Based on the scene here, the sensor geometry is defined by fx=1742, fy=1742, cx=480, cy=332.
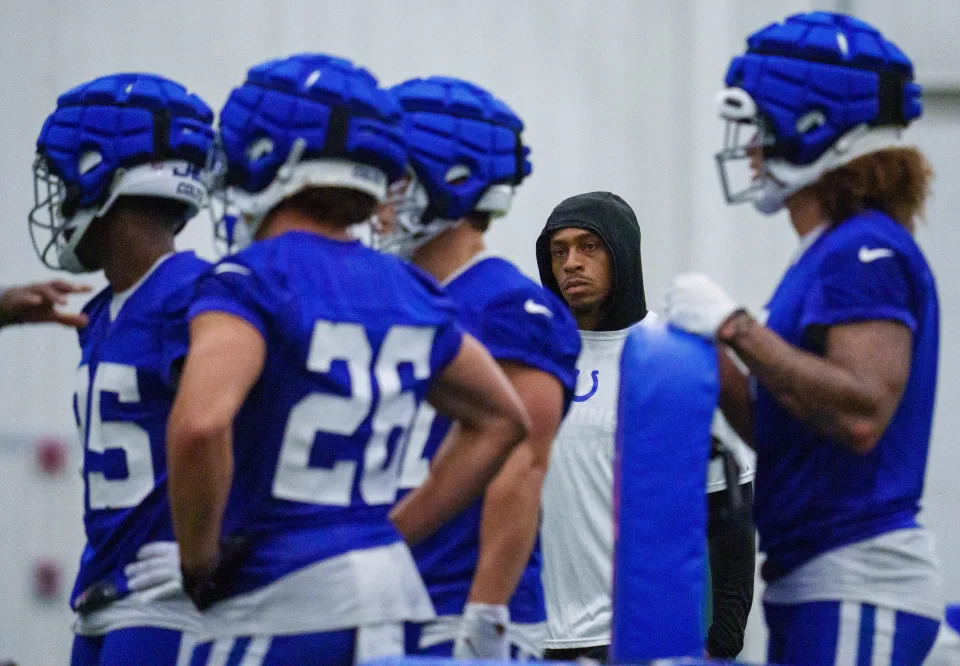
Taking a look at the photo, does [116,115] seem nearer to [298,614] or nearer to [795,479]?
[298,614]

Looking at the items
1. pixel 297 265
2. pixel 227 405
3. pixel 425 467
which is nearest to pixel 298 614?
pixel 227 405

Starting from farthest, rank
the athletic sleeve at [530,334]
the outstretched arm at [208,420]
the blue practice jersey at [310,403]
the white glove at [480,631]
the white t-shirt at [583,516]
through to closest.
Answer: the white t-shirt at [583,516] → the athletic sleeve at [530,334] → the white glove at [480,631] → the blue practice jersey at [310,403] → the outstretched arm at [208,420]

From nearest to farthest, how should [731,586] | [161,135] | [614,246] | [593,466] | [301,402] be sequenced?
[301,402] → [161,135] → [593,466] → [614,246] → [731,586]

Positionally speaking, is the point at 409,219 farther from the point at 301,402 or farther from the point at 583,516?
the point at 583,516

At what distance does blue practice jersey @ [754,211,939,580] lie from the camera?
2887 millimetres

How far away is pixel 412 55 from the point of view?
6.11 m

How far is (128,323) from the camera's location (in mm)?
3314

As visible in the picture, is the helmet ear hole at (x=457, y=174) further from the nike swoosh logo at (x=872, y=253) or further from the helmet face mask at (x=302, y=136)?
the nike swoosh logo at (x=872, y=253)

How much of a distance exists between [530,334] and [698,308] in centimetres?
57

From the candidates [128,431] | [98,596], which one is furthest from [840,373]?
[98,596]

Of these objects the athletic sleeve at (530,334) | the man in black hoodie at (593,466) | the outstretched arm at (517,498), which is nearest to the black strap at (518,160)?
the athletic sleeve at (530,334)

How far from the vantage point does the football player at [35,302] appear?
3.38 metres

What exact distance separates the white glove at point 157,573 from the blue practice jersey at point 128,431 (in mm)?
24

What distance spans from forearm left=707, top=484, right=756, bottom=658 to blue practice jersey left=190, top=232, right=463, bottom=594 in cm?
195
